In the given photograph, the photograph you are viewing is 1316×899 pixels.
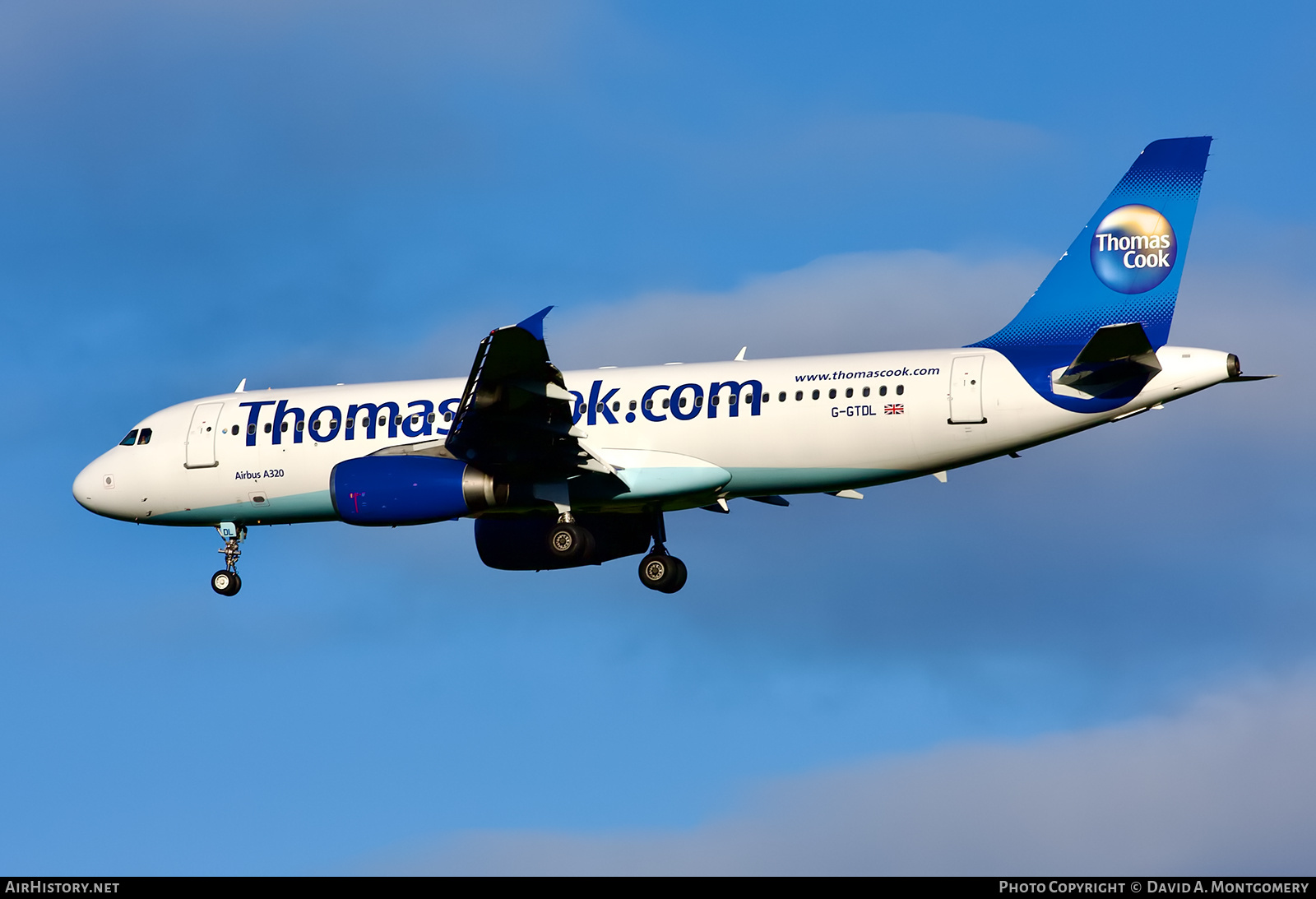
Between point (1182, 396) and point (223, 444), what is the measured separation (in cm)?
1729

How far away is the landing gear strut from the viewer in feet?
115

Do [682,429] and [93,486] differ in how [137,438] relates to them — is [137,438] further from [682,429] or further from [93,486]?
[682,429]

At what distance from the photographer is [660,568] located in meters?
35.0

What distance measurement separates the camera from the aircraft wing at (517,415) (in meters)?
30.2

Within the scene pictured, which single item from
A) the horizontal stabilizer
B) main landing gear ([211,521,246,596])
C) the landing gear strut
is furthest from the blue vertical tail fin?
main landing gear ([211,521,246,596])

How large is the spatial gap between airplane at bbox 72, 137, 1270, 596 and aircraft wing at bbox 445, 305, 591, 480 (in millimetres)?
33

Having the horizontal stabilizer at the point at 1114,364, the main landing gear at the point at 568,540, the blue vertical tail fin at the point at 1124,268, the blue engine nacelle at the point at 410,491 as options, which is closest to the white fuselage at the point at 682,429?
the horizontal stabilizer at the point at 1114,364

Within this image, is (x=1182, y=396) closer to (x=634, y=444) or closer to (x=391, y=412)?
(x=634, y=444)

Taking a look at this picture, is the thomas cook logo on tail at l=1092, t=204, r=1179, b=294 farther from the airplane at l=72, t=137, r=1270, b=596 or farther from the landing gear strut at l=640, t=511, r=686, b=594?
the landing gear strut at l=640, t=511, r=686, b=594

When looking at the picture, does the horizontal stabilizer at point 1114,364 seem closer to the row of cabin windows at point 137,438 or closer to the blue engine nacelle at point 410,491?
the blue engine nacelle at point 410,491
